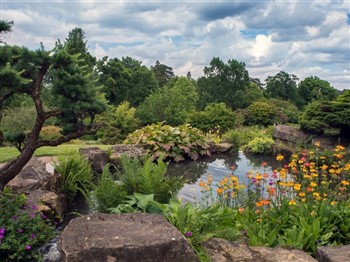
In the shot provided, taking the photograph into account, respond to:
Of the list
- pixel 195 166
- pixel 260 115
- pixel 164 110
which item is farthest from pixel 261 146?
pixel 260 115

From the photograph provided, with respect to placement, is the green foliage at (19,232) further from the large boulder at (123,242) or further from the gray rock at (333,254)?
the gray rock at (333,254)

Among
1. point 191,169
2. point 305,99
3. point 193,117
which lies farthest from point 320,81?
point 191,169

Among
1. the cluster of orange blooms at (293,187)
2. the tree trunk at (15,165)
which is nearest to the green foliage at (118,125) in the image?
the cluster of orange blooms at (293,187)

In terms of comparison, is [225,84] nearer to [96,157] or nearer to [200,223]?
[96,157]

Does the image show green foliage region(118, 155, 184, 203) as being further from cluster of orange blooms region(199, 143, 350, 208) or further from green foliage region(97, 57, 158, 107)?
green foliage region(97, 57, 158, 107)

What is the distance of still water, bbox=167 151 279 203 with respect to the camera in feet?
31.0

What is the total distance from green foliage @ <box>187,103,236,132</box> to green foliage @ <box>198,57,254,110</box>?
1100 centimetres

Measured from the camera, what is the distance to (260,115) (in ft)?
77.1

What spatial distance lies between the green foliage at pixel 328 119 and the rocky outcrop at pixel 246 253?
Answer: 12.2 meters

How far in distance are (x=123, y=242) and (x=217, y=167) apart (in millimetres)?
8030

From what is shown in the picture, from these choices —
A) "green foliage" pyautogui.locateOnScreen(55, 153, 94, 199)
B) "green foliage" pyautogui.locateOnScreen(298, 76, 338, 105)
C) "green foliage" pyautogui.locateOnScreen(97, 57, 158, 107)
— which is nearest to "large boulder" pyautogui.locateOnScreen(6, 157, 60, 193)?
"green foliage" pyautogui.locateOnScreen(55, 153, 94, 199)

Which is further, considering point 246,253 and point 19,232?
point 19,232

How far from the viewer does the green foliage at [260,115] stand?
77.1ft

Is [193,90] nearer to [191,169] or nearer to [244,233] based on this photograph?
[191,169]
